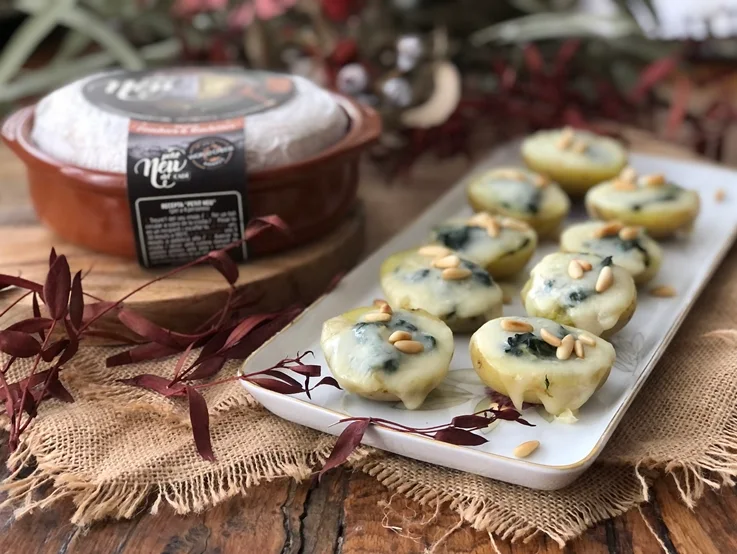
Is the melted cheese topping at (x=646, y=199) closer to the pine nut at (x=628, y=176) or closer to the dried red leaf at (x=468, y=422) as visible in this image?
the pine nut at (x=628, y=176)

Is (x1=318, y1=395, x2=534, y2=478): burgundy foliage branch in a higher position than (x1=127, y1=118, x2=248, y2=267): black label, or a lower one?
lower

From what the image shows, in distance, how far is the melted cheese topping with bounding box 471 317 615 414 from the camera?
0.83 m

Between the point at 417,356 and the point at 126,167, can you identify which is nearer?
the point at 417,356

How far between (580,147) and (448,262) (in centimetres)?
49

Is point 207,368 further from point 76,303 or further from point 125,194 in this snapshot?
point 125,194

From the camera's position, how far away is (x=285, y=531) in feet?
2.61

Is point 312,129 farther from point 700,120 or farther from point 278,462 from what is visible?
point 700,120

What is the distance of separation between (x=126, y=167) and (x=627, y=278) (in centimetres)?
65

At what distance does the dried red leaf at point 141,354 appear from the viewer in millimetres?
980

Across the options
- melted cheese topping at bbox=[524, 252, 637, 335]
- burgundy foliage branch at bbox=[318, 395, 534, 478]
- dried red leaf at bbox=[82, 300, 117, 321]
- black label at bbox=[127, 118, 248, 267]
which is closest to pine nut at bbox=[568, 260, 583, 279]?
melted cheese topping at bbox=[524, 252, 637, 335]

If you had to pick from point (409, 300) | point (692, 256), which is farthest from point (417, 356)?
point (692, 256)

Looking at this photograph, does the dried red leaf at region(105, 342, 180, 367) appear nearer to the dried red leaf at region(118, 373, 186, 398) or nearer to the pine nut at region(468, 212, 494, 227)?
the dried red leaf at region(118, 373, 186, 398)

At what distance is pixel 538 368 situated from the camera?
839mm

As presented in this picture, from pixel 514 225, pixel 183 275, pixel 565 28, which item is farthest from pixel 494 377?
pixel 565 28
